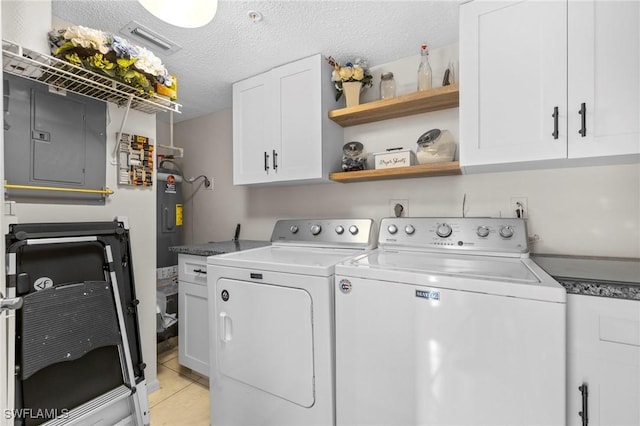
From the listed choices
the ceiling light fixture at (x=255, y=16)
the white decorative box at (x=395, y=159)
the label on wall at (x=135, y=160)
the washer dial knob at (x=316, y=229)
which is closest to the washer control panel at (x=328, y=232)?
the washer dial knob at (x=316, y=229)

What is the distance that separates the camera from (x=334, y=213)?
92.4 inches

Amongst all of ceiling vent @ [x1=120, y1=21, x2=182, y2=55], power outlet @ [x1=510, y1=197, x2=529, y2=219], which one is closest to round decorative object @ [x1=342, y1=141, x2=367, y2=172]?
power outlet @ [x1=510, y1=197, x2=529, y2=219]

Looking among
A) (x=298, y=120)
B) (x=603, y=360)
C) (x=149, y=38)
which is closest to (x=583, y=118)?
(x=603, y=360)

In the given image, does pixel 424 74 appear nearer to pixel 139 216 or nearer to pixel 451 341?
pixel 451 341

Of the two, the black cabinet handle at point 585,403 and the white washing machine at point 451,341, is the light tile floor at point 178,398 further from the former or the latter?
the black cabinet handle at point 585,403

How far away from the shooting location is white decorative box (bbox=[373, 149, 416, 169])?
1858mm

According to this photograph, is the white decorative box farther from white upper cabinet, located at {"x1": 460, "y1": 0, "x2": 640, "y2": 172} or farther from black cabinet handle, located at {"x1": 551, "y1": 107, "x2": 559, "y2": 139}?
black cabinet handle, located at {"x1": 551, "y1": 107, "x2": 559, "y2": 139}

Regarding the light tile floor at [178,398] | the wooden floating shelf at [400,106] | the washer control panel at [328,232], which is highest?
the wooden floating shelf at [400,106]

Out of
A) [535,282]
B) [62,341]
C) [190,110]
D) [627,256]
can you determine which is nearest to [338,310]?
[535,282]

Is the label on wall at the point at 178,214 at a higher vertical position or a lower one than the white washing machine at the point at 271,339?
higher

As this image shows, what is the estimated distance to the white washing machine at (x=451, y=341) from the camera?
993 millimetres

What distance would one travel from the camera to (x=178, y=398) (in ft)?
6.66

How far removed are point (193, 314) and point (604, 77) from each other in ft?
8.71

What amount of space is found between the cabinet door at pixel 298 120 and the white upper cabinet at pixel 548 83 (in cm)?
91
